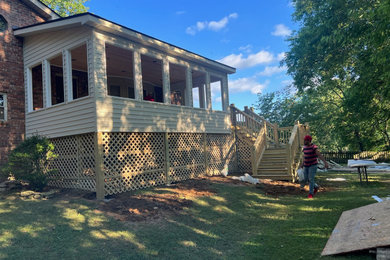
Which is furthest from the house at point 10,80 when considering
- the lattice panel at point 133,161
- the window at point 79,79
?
the lattice panel at point 133,161

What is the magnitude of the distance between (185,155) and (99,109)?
4207mm

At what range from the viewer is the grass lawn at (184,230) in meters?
3.88

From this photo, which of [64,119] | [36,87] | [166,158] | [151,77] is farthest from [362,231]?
[151,77]

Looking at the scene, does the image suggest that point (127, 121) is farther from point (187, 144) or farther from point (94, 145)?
point (187, 144)

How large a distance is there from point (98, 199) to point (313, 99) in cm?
2467

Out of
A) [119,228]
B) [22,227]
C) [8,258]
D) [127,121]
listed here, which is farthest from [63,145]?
[8,258]

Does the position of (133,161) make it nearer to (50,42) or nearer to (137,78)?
(137,78)

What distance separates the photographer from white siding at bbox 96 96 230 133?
7.41 m

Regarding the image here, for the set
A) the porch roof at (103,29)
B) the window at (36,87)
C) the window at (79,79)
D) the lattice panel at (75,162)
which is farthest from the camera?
the window at (79,79)

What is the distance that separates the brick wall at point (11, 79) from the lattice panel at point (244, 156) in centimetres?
924

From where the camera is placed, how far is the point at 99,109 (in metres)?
7.12

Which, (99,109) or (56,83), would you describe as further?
(56,83)

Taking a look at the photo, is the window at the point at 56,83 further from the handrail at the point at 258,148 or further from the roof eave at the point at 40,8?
the handrail at the point at 258,148

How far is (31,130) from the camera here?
9352 millimetres
